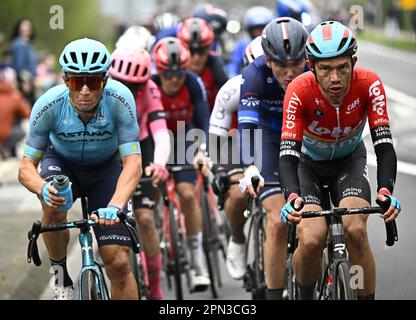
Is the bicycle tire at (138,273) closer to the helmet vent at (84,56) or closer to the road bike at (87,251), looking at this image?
the road bike at (87,251)

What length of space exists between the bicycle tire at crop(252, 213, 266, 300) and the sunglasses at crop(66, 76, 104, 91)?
2592mm

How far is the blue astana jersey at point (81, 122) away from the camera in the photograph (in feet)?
24.4

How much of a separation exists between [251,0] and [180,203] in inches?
2939

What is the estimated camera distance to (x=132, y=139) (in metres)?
7.49

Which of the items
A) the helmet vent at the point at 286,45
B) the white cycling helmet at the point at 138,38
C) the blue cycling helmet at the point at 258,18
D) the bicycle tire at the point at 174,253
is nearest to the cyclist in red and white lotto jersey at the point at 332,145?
the helmet vent at the point at 286,45

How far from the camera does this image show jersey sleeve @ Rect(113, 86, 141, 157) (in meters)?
7.46

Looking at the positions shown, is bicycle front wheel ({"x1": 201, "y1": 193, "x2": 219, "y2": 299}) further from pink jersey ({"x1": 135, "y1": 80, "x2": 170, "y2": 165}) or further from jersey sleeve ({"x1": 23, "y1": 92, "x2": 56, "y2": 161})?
jersey sleeve ({"x1": 23, "y1": 92, "x2": 56, "y2": 161})

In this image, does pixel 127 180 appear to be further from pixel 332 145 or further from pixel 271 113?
pixel 271 113

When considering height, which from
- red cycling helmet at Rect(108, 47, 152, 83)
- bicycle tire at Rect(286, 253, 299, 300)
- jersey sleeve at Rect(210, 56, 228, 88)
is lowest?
bicycle tire at Rect(286, 253, 299, 300)

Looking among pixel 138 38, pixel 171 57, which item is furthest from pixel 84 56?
pixel 138 38

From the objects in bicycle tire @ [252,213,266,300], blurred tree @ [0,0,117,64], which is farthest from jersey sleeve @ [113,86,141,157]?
blurred tree @ [0,0,117,64]

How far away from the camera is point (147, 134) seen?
9.55m

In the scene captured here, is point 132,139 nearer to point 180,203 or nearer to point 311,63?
point 311,63

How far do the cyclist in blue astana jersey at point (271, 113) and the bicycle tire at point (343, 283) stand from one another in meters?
1.12
